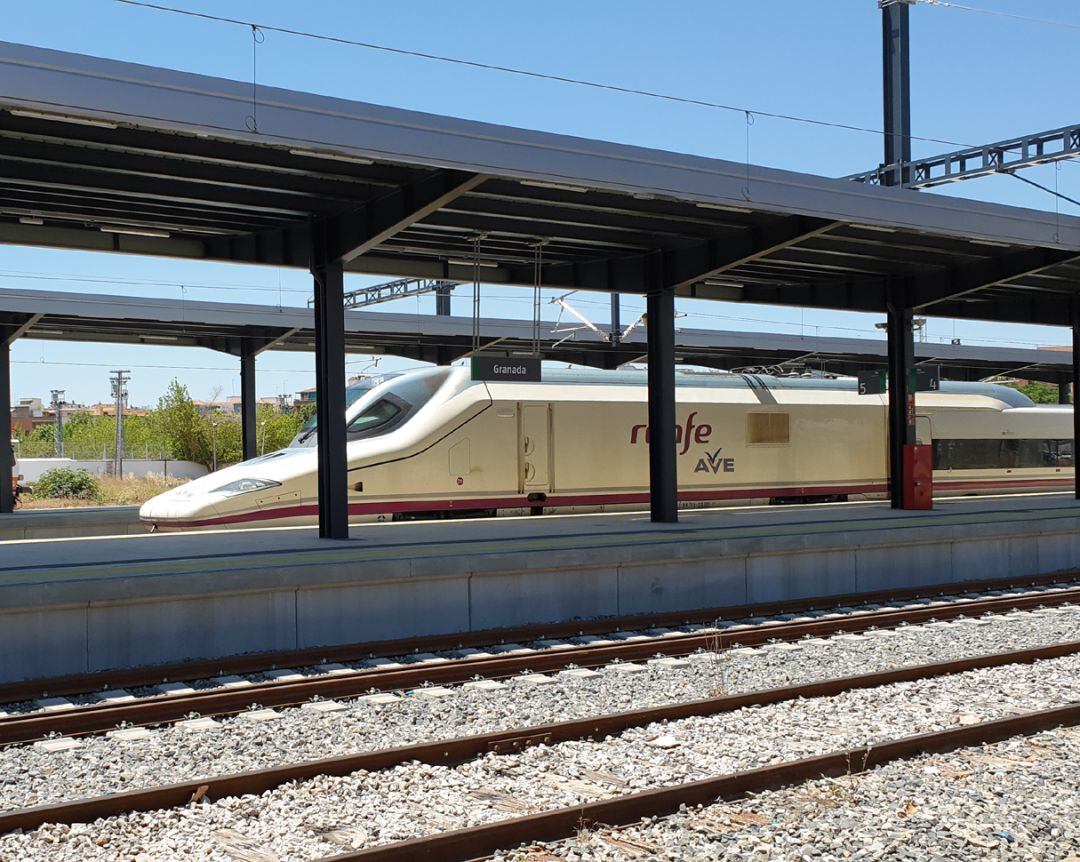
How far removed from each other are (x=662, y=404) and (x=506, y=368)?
2781mm

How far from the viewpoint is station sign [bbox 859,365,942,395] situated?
1856cm

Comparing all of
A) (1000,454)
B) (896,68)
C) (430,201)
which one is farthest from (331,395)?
(896,68)

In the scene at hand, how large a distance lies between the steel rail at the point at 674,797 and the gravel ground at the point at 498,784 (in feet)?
1.27

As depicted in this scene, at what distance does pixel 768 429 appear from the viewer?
20.6 meters

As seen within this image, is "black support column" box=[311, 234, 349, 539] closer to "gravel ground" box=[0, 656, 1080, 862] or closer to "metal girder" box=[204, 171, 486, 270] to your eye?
"metal girder" box=[204, 171, 486, 270]

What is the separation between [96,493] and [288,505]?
28.4 m

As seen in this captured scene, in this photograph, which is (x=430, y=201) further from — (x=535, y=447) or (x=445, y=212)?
(x=535, y=447)

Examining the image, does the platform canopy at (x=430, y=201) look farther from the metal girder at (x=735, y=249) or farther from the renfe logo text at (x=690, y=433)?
the renfe logo text at (x=690, y=433)

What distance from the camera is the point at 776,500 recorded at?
70.2ft

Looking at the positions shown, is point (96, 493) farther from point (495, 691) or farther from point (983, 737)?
point (983, 737)

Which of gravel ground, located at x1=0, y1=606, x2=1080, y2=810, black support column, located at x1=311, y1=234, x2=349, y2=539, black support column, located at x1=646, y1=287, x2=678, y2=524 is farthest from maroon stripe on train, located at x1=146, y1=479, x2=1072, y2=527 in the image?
gravel ground, located at x1=0, y1=606, x2=1080, y2=810

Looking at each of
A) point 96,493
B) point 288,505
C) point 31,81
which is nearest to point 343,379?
point 288,505

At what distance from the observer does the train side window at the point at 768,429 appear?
67.1 ft

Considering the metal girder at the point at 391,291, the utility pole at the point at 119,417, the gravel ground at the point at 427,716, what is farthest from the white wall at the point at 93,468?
the gravel ground at the point at 427,716
